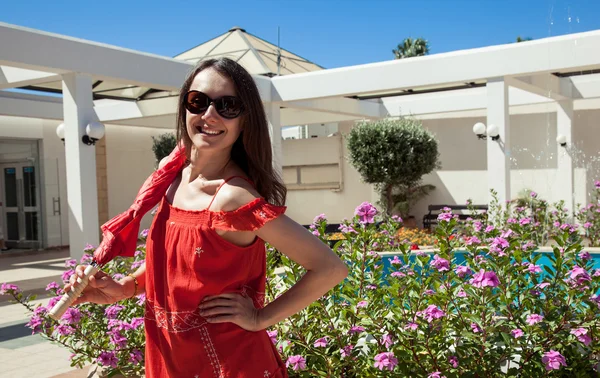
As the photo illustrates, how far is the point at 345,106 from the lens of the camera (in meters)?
13.5

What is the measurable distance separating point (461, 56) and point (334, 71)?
2212 mm

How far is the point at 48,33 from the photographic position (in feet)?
25.2

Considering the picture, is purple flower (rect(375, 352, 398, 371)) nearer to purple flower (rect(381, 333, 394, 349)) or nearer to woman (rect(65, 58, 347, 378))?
purple flower (rect(381, 333, 394, 349))

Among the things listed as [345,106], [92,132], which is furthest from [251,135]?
[345,106]

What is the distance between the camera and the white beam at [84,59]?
23.9 ft

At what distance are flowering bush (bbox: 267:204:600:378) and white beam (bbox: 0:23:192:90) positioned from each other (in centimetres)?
597

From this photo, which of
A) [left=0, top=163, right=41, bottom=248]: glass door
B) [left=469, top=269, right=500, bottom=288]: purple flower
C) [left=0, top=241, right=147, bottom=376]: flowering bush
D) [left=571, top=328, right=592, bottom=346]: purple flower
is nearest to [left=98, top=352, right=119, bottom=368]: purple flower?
[left=0, top=241, right=147, bottom=376]: flowering bush

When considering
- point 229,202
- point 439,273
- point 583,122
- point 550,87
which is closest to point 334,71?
point 550,87

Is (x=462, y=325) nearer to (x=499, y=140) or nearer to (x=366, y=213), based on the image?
(x=366, y=213)

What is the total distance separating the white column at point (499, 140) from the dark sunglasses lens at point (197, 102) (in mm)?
8898

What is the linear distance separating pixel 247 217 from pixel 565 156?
42.7 ft

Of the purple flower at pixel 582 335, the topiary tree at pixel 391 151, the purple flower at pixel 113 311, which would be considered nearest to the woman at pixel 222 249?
the purple flower at pixel 582 335

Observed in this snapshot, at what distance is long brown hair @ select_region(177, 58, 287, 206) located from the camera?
1.41 metres

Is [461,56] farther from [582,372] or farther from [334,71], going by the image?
[582,372]
